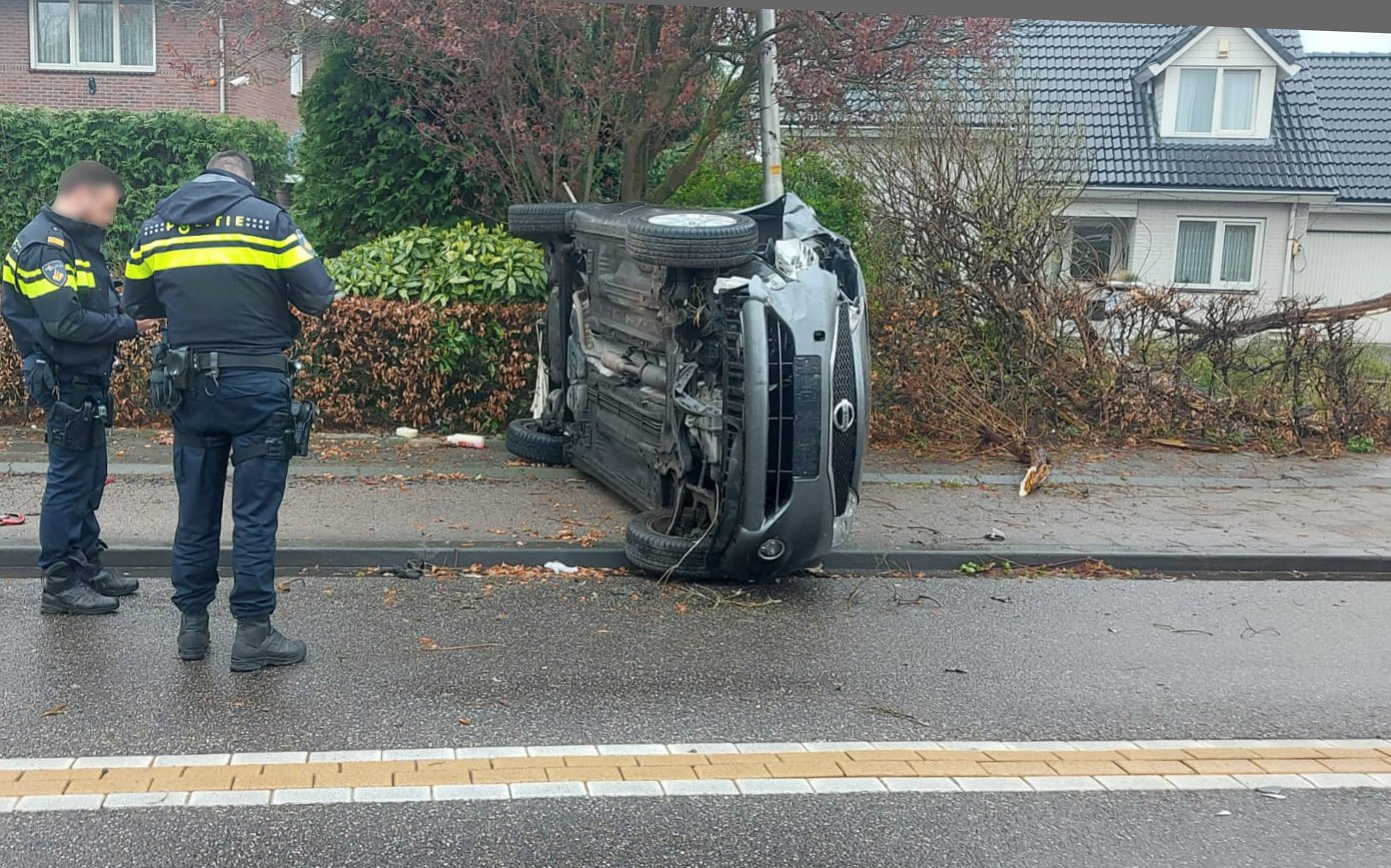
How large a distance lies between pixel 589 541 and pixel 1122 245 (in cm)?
804

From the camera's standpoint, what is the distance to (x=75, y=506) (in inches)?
226

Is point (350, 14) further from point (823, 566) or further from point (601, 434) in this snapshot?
point (823, 566)

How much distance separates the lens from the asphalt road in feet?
12.4

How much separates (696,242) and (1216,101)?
2056 cm

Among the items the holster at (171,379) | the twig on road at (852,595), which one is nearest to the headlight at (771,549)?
the twig on road at (852,595)

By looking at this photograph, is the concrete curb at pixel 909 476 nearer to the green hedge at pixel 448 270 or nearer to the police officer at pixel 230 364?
the green hedge at pixel 448 270

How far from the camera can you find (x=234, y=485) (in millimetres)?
5117

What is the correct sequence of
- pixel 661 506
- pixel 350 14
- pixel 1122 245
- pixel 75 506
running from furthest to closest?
pixel 1122 245 → pixel 350 14 → pixel 661 506 → pixel 75 506

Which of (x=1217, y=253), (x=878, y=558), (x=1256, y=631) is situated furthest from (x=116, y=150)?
(x=1217, y=253)

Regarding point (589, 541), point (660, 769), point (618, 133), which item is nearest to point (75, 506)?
point (589, 541)

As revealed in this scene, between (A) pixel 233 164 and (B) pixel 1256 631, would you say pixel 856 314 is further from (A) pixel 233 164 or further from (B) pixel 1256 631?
(A) pixel 233 164

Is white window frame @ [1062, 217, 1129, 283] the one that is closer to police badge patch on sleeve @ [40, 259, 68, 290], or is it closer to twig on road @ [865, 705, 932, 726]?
twig on road @ [865, 705, 932, 726]

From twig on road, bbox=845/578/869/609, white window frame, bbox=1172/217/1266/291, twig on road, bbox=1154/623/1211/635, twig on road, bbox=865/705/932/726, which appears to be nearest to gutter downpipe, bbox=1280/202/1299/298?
white window frame, bbox=1172/217/1266/291

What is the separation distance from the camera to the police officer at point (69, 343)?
553 cm
